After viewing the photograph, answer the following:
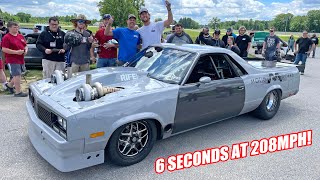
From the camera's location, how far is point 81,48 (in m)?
5.66

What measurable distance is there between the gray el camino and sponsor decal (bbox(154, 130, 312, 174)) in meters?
0.32

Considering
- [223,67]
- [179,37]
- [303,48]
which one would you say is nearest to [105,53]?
[179,37]

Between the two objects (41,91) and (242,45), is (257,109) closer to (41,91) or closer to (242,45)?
(41,91)

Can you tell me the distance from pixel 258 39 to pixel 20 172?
Result: 85.9 feet

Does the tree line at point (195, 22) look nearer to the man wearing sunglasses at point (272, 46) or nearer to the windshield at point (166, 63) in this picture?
the man wearing sunglasses at point (272, 46)

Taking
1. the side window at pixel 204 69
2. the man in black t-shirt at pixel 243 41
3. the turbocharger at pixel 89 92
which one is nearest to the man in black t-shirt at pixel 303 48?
the man in black t-shirt at pixel 243 41

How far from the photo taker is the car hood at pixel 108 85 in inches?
117

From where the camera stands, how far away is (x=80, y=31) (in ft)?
18.6

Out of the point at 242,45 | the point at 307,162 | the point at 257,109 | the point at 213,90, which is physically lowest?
the point at 307,162

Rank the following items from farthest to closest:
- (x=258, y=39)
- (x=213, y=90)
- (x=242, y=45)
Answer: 1. (x=258, y=39)
2. (x=242, y=45)
3. (x=213, y=90)

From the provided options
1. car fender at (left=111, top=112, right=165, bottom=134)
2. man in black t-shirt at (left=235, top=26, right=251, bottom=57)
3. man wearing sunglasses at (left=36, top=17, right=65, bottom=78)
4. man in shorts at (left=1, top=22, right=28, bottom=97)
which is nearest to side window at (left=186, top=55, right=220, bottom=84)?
car fender at (left=111, top=112, right=165, bottom=134)

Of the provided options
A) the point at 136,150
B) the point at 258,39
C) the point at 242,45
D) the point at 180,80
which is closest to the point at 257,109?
the point at 180,80

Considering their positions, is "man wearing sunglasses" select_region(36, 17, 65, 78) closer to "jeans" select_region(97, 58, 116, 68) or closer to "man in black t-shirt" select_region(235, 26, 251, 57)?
"jeans" select_region(97, 58, 116, 68)

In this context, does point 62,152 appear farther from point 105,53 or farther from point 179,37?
point 179,37
